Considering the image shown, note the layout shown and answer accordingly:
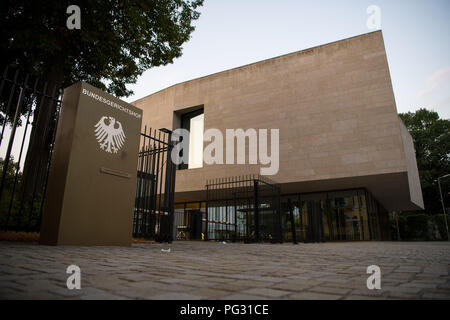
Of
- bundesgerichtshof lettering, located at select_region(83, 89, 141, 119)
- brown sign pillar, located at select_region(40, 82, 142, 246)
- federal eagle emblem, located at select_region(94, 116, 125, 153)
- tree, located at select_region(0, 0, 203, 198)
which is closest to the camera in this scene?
brown sign pillar, located at select_region(40, 82, 142, 246)

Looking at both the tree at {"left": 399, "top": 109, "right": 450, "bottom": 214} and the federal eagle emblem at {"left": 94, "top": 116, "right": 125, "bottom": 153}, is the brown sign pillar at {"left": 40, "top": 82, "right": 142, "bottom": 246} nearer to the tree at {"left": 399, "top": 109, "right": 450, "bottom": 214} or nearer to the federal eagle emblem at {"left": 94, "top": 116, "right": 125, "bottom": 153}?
the federal eagle emblem at {"left": 94, "top": 116, "right": 125, "bottom": 153}

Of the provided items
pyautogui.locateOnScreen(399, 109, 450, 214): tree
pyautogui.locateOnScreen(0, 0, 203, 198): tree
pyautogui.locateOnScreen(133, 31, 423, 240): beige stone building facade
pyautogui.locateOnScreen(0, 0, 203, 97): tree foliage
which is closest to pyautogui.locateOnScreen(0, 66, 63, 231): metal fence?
pyautogui.locateOnScreen(0, 0, 203, 198): tree

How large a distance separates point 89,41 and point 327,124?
1374cm

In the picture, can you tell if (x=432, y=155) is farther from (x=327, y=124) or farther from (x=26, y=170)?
(x=26, y=170)

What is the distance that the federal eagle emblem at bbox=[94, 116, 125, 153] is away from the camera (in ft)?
17.9

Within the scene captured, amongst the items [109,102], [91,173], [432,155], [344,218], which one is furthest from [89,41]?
[432,155]

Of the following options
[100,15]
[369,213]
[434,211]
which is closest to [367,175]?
[369,213]

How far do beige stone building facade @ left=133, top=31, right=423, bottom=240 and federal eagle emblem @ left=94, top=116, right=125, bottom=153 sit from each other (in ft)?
29.0

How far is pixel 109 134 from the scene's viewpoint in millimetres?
5637

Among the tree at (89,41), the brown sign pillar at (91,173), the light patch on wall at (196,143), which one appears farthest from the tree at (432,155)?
the brown sign pillar at (91,173)

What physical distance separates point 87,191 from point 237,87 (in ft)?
55.4

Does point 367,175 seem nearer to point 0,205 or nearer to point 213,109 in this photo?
point 213,109

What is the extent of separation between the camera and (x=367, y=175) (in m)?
15.2

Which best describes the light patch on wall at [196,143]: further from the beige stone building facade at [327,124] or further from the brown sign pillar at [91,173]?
the brown sign pillar at [91,173]
